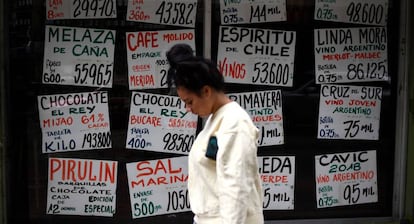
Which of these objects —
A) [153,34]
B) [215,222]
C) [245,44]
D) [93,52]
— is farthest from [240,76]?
[215,222]

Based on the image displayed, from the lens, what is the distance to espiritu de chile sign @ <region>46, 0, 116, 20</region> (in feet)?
17.0

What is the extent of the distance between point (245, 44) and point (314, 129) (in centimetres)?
97

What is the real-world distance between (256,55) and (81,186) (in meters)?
1.82

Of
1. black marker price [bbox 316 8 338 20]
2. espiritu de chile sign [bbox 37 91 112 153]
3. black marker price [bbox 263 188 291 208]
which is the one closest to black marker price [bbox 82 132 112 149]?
espiritu de chile sign [bbox 37 91 112 153]

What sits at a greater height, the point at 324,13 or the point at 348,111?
the point at 324,13

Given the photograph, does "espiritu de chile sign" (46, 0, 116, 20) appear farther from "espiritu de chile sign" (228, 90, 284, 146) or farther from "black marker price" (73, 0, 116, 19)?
"espiritu de chile sign" (228, 90, 284, 146)

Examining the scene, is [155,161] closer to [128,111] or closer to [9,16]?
[128,111]

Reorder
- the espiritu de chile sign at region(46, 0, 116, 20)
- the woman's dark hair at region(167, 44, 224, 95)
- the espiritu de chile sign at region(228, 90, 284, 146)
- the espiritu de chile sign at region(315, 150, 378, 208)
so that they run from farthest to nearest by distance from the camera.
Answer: the espiritu de chile sign at region(315, 150, 378, 208) < the espiritu de chile sign at region(228, 90, 284, 146) < the espiritu de chile sign at region(46, 0, 116, 20) < the woman's dark hair at region(167, 44, 224, 95)

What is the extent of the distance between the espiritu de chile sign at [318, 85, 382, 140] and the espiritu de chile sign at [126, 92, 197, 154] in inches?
45.6

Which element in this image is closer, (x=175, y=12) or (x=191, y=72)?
(x=191, y=72)

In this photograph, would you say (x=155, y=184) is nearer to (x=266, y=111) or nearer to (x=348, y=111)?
(x=266, y=111)

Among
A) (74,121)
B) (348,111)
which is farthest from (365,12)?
(74,121)

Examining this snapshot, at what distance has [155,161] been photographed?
5.41 m

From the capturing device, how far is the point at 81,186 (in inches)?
211
